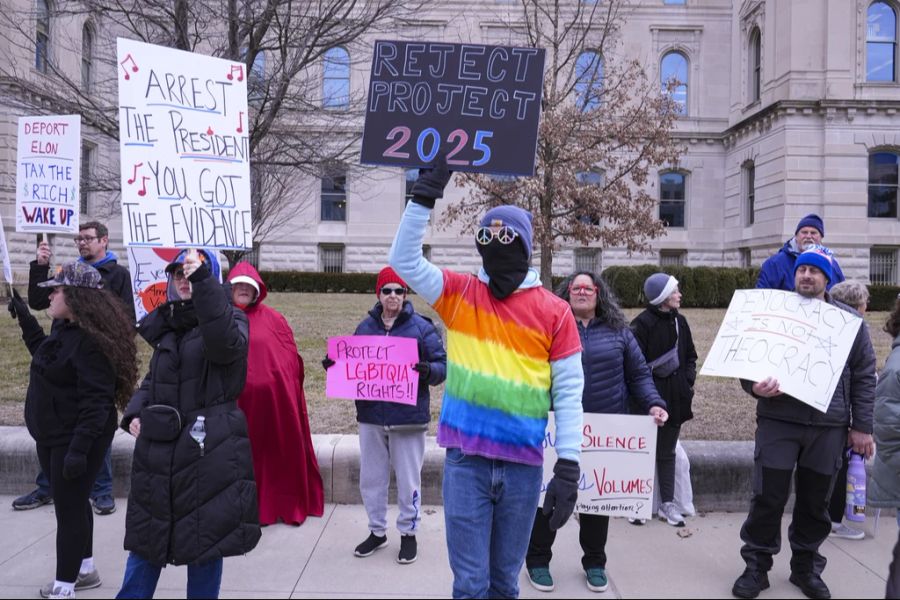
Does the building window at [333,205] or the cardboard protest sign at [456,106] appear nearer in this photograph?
the cardboard protest sign at [456,106]

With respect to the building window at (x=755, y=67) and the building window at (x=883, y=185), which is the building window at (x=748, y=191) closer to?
the building window at (x=755, y=67)

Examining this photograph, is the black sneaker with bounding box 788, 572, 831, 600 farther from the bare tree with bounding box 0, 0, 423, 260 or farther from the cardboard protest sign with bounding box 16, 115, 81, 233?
the bare tree with bounding box 0, 0, 423, 260

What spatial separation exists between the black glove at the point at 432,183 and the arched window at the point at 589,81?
1316 centimetres

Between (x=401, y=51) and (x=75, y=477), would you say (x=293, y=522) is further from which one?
(x=401, y=51)

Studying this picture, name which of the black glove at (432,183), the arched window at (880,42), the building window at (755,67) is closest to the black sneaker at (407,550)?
the black glove at (432,183)

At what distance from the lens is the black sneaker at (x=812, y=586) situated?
3973mm

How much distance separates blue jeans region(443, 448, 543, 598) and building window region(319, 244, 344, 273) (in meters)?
30.2

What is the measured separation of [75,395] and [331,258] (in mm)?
29397

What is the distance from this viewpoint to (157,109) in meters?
3.81


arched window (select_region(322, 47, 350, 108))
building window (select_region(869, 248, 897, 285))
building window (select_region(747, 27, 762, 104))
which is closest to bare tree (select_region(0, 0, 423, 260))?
arched window (select_region(322, 47, 350, 108))

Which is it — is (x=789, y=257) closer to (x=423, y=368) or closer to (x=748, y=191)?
(x=423, y=368)

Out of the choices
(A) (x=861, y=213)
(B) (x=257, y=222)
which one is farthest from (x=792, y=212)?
(B) (x=257, y=222)

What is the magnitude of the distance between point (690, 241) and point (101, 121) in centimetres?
2797

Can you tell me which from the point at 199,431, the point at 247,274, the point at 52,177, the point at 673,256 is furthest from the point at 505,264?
the point at 673,256
